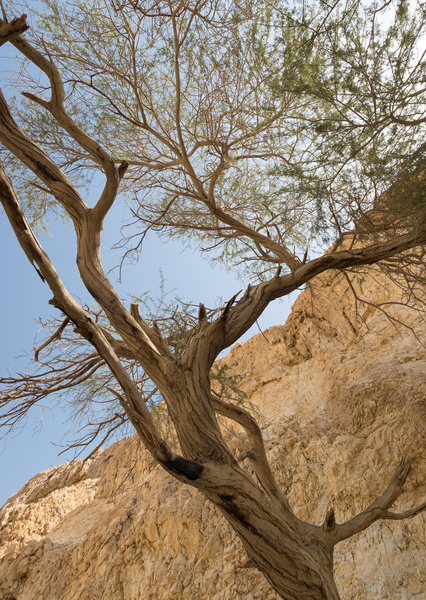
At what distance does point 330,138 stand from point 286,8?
1.21 metres

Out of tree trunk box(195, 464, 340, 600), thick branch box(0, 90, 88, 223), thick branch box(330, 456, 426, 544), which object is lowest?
thick branch box(330, 456, 426, 544)

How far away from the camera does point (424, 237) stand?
357cm

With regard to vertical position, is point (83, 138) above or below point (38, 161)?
above

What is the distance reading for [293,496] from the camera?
17.2 ft

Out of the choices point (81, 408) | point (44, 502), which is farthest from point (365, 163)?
point (44, 502)

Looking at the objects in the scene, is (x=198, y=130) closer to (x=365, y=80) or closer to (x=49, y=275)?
(x=365, y=80)

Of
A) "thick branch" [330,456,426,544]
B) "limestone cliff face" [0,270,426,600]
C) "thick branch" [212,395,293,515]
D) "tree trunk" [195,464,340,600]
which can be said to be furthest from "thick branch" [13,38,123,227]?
"thick branch" [330,456,426,544]

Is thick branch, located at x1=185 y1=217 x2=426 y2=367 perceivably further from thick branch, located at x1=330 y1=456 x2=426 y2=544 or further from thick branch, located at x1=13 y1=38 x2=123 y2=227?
thick branch, located at x1=330 y1=456 x2=426 y2=544

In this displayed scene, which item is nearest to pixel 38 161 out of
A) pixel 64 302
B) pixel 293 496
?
pixel 64 302

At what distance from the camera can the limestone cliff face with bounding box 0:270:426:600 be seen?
4.32 metres

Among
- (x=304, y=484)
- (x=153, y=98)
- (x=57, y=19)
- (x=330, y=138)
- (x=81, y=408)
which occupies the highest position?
(x=57, y=19)

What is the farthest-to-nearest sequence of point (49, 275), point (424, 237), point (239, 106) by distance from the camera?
1. point (239, 106)
2. point (424, 237)
3. point (49, 275)

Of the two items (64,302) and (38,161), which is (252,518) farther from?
(38,161)

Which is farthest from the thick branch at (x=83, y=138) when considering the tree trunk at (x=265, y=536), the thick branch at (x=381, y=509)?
the thick branch at (x=381, y=509)
